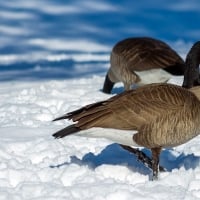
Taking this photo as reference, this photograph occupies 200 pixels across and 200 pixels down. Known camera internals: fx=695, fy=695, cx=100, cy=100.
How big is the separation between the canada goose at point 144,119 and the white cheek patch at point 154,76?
3971 mm

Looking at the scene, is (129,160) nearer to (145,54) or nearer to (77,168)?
(77,168)

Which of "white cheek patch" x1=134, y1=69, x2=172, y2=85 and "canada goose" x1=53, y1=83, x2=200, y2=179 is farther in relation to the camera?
"white cheek patch" x1=134, y1=69, x2=172, y2=85

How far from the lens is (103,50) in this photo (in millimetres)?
19875

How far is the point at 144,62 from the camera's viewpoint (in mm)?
9758

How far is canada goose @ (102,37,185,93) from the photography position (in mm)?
9539

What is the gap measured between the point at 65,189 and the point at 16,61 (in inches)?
503

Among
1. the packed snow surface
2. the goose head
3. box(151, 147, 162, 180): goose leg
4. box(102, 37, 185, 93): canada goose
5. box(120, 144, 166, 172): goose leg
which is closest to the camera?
the packed snow surface

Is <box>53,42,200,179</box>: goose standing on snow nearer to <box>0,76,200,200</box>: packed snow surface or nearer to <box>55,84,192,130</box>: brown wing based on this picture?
<box>55,84,192,130</box>: brown wing

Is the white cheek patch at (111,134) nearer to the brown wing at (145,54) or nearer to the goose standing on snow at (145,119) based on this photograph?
the goose standing on snow at (145,119)

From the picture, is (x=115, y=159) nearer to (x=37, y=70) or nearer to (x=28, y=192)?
(x=28, y=192)

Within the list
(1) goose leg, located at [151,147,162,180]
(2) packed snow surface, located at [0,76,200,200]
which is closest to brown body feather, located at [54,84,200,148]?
(1) goose leg, located at [151,147,162,180]

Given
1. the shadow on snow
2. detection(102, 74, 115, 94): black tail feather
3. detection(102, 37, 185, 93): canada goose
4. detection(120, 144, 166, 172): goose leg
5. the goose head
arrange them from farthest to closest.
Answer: detection(102, 74, 115, 94): black tail feather < detection(102, 37, 185, 93): canada goose < the goose head < the shadow on snow < detection(120, 144, 166, 172): goose leg

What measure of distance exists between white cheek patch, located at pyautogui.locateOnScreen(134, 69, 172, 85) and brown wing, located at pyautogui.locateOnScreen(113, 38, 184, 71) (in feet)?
0.24

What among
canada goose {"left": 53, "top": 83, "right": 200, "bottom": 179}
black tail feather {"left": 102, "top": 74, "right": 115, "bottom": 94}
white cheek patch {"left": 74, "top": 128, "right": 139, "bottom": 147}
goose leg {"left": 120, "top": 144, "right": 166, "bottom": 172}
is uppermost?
canada goose {"left": 53, "top": 83, "right": 200, "bottom": 179}
